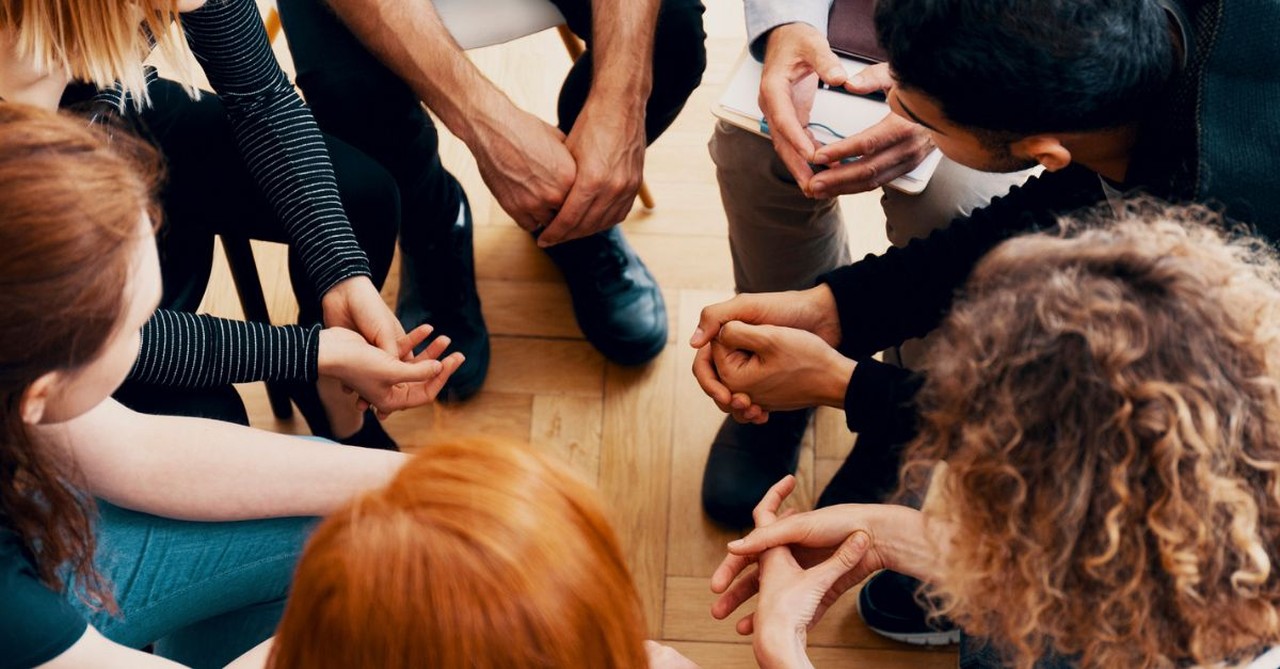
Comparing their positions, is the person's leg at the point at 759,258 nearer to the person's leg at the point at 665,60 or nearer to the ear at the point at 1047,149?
the person's leg at the point at 665,60

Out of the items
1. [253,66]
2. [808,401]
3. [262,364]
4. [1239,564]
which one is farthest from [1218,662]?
[253,66]

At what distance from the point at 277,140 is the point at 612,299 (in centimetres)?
58

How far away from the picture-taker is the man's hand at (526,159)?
1.33 metres

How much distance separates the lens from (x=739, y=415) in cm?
132

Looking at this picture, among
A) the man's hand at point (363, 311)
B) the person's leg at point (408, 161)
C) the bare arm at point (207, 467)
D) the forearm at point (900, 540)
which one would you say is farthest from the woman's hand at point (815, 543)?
the person's leg at point (408, 161)

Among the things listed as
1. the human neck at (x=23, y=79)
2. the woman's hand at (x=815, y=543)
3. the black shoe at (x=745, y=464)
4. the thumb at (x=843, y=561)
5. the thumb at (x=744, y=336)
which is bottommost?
the black shoe at (x=745, y=464)

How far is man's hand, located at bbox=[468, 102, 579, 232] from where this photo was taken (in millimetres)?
1334

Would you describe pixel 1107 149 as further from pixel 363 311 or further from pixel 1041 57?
pixel 363 311

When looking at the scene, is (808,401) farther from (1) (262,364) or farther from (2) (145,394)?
(2) (145,394)

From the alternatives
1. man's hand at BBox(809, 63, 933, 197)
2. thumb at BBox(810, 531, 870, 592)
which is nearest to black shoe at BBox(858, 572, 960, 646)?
thumb at BBox(810, 531, 870, 592)

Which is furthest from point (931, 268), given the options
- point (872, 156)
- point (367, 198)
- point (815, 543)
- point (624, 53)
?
point (367, 198)

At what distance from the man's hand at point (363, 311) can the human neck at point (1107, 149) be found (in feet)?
2.48

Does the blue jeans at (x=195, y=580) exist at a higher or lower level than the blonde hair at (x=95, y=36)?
lower

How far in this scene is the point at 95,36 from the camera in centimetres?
106
